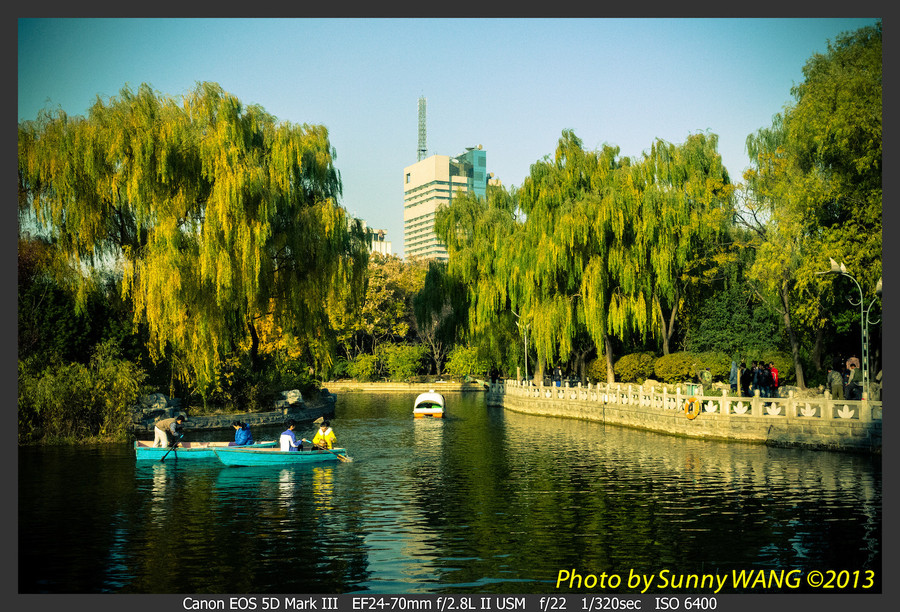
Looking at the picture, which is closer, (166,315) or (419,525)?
(419,525)

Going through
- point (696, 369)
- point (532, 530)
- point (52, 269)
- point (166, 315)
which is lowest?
point (532, 530)

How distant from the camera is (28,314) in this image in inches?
1084

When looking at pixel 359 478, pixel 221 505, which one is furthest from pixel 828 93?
pixel 221 505

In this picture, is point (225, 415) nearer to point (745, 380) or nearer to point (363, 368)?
point (745, 380)

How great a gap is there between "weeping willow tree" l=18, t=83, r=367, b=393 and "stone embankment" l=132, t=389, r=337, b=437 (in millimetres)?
1351

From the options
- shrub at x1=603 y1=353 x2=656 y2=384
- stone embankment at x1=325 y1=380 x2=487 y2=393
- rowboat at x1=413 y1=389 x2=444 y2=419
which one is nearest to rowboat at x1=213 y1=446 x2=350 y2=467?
rowboat at x1=413 y1=389 x2=444 y2=419

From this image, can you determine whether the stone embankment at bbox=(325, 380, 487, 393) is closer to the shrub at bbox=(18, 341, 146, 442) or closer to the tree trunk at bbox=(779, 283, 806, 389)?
the tree trunk at bbox=(779, 283, 806, 389)

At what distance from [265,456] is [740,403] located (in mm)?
14770

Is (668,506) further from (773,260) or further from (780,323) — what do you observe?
(780,323)

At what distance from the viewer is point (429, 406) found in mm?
39781

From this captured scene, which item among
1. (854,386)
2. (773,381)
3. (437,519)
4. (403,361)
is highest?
(403,361)

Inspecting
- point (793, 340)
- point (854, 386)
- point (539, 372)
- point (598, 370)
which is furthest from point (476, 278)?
point (854, 386)

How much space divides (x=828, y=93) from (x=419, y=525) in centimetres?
1976

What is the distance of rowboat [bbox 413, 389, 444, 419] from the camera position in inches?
1545
